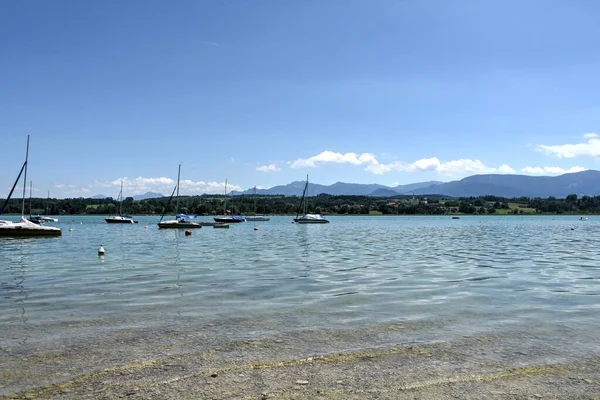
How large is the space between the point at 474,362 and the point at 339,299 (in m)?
8.84

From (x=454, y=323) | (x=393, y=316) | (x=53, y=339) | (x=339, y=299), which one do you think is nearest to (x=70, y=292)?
(x=53, y=339)

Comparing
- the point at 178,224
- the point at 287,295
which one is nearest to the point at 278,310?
the point at 287,295

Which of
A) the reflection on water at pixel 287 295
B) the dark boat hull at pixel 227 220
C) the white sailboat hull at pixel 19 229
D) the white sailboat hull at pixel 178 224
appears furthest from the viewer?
the dark boat hull at pixel 227 220

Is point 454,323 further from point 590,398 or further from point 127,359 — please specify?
point 127,359

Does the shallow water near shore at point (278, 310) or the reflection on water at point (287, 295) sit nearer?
the shallow water near shore at point (278, 310)

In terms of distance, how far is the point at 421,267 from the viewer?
3134 cm

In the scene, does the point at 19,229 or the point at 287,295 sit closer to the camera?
the point at 287,295

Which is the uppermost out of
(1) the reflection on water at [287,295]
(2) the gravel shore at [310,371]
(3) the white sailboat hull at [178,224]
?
(3) the white sailboat hull at [178,224]

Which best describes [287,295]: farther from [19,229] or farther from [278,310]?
[19,229]

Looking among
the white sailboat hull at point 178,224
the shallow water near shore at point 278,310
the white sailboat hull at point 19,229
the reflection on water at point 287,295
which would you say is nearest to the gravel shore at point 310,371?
the shallow water near shore at point 278,310

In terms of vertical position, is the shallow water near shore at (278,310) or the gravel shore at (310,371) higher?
the gravel shore at (310,371)

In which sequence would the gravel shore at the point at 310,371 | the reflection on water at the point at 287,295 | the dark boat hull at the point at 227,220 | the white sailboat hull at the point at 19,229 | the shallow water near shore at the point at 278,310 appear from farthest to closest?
1. the dark boat hull at the point at 227,220
2. the white sailboat hull at the point at 19,229
3. the reflection on water at the point at 287,295
4. the shallow water near shore at the point at 278,310
5. the gravel shore at the point at 310,371

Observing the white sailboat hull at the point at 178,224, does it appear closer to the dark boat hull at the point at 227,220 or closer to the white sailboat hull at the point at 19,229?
the white sailboat hull at the point at 19,229

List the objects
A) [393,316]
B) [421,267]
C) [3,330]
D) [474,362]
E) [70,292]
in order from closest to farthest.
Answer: [474,362] → [3,330] → [393,316] → [70,292] → [421,267]
